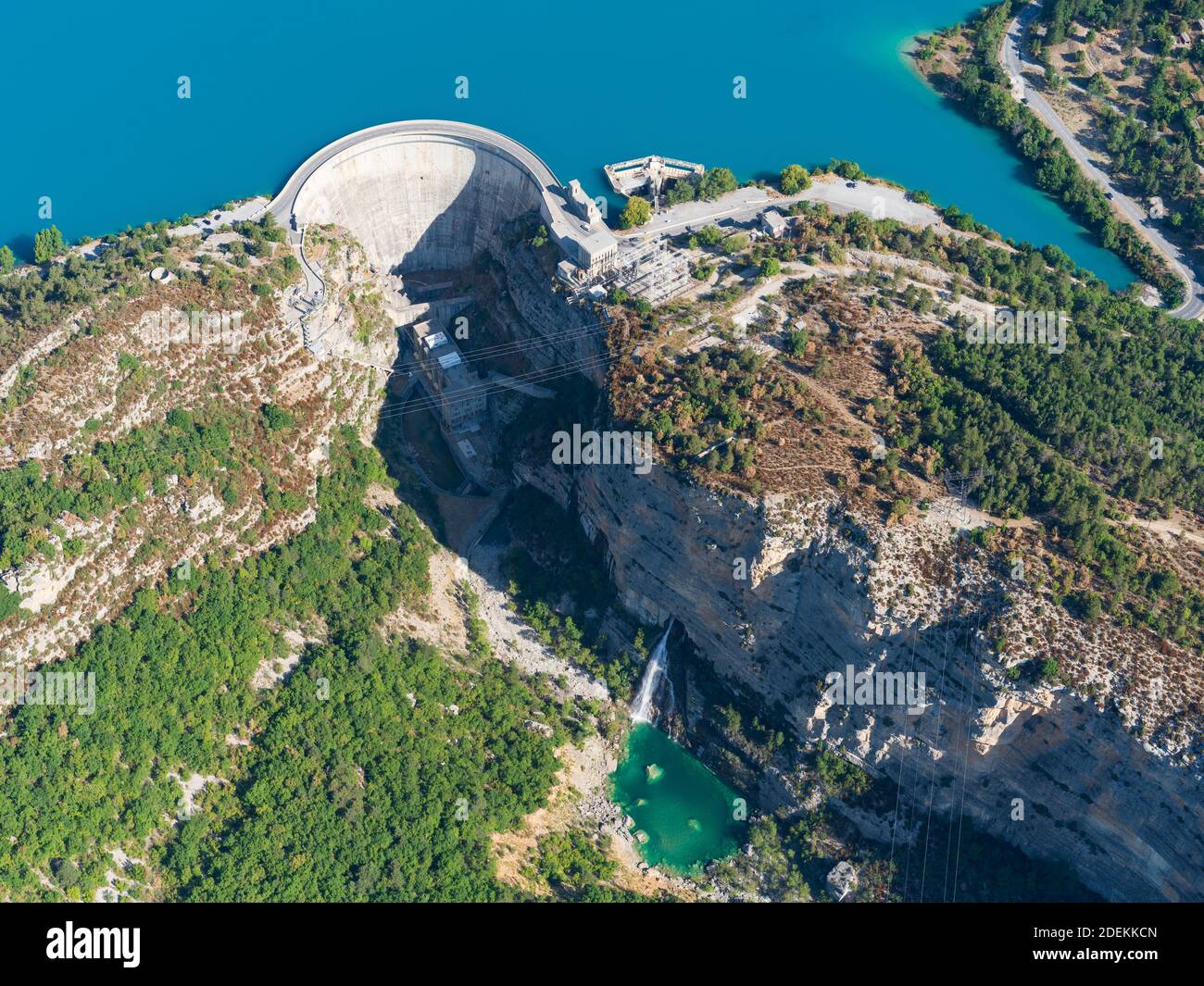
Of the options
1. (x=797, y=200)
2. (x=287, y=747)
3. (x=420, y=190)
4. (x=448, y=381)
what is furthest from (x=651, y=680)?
(x=420, y=190)

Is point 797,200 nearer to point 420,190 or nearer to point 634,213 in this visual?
point 634,213

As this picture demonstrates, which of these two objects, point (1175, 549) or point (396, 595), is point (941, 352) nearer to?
point (1175, 549)

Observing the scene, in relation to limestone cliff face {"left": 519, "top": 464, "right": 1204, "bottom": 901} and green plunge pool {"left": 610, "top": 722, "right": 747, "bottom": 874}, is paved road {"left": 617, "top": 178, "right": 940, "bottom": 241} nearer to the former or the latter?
limestone cliff face {"left": 519, "top": 464, "right": 1204, "bottom": 901}

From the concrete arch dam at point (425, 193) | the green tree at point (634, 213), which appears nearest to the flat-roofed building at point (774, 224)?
the green tree at point (634, 213)

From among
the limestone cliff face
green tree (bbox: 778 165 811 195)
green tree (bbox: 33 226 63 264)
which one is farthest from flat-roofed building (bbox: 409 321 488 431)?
green tree (bbox: 778 165 811 195)

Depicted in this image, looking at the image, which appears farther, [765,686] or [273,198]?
[273,198]

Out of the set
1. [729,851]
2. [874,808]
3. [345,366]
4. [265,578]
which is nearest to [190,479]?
[265,578]
